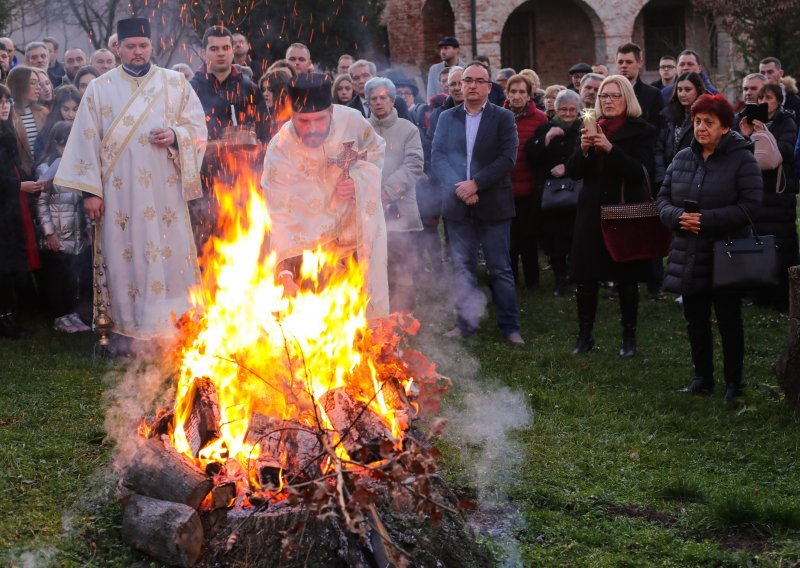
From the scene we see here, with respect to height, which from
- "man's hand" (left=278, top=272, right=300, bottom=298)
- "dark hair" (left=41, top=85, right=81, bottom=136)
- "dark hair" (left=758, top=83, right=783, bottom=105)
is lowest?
"man's hand" (left=278, top=272, right=300, bottom=298)

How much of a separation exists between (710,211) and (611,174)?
4.82 ft

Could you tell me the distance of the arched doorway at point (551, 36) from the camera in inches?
1275

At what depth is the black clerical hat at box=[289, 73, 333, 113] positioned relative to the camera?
7004mm

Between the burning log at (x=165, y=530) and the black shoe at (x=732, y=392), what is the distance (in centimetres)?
404

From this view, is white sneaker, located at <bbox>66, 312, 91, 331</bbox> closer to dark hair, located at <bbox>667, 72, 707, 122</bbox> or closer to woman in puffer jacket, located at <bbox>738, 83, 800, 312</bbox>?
dark hair, located at <bbox>667, 72, 707, 122</bbox>

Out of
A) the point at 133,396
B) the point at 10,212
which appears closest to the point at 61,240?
the point at 10,212

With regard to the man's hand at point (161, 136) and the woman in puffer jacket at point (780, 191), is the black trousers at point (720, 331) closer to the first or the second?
the woman in puffer jacket at point (780, 191)

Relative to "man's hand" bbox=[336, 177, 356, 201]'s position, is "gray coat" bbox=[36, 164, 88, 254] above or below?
below

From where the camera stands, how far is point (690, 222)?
712 cm

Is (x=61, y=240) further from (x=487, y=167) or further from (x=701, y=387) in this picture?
(x=701, y=387)

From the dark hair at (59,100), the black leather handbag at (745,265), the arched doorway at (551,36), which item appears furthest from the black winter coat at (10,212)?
the arched doorway at (551,36)

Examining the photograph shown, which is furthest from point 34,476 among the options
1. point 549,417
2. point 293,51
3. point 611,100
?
point 293,51

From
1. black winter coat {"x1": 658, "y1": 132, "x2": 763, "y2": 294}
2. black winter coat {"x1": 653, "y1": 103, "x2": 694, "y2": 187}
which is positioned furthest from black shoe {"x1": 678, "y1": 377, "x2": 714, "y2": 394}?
black winter coat {"x1": 653, "y1": 103, "x2": 694, "y2": 187}

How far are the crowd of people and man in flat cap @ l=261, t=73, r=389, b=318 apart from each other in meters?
0.02
